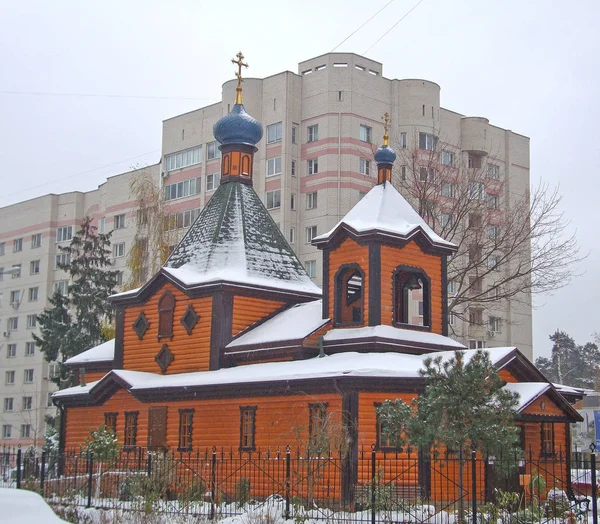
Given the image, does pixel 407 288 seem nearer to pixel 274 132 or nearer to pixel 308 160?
pixel 308 160

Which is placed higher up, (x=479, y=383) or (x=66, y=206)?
(x=66, y=206)

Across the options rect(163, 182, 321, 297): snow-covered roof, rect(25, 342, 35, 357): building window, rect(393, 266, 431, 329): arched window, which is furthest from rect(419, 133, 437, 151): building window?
rect(25, 342, 35, 357): building window

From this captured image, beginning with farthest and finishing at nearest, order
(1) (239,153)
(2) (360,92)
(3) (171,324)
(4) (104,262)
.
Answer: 1. (2) (360,92)
2. (4) (104,262)
3. (1) (239,153)
4. (3) (171,324)

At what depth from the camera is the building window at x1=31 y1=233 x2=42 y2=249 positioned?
61906 mm

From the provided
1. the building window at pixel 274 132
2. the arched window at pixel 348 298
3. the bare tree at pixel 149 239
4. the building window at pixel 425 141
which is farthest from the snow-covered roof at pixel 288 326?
the building window at pixel 425 141

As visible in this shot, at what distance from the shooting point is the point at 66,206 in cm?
6134

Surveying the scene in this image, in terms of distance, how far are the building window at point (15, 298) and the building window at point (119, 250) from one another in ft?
28.1

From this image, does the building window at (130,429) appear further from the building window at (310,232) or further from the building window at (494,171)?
the building window at (310,232)

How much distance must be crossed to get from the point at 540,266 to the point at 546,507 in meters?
A: 16.6

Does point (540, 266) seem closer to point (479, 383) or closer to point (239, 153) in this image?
point (239, 153)

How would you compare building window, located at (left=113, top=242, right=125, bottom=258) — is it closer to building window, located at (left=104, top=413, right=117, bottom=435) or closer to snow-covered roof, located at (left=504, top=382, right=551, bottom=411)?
building window, located at (left=104, top=413, right=117, bottom=435)

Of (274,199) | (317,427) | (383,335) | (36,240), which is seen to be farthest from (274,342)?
(36,240)

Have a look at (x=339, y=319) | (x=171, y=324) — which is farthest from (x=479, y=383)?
(x=171, y=324)

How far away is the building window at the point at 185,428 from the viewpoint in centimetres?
2573
